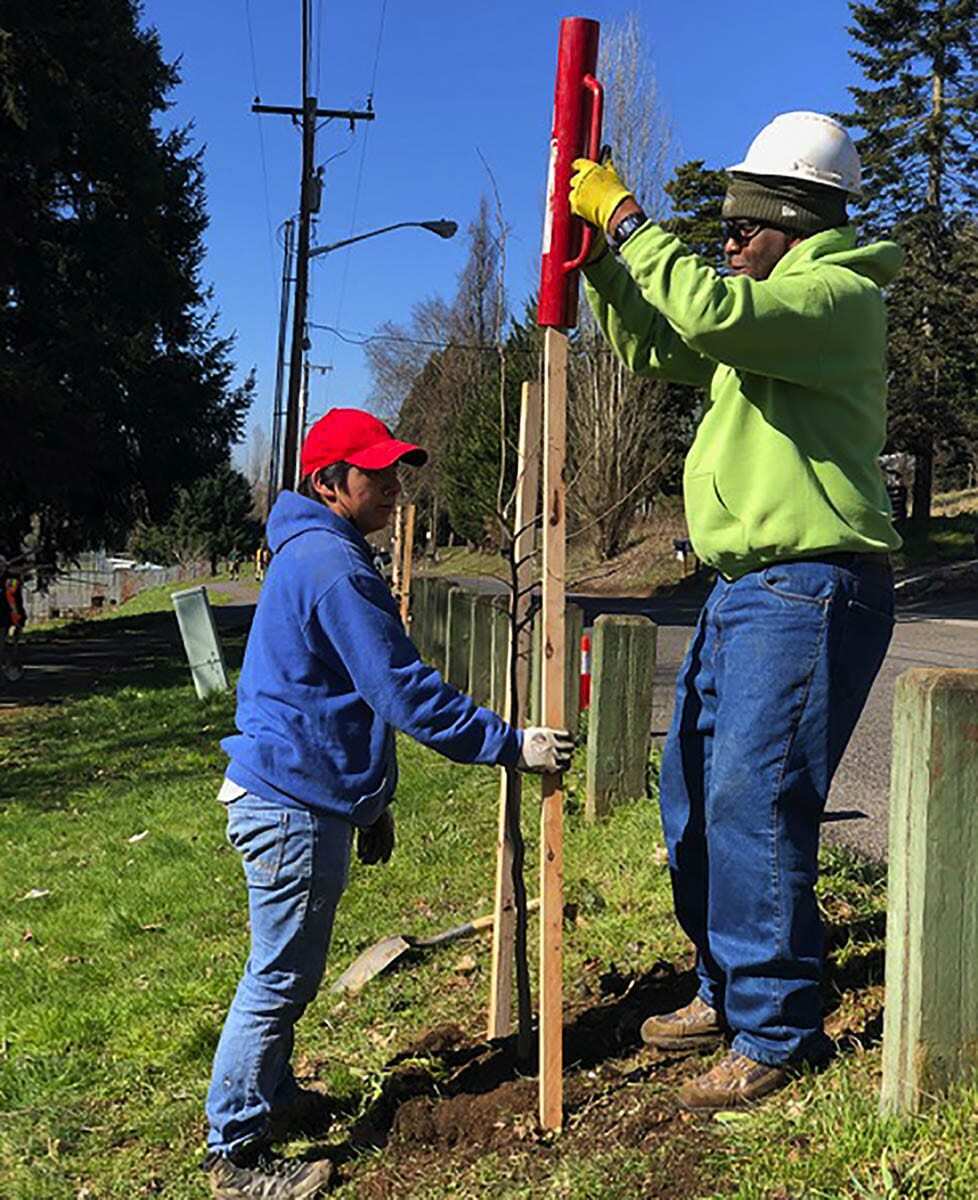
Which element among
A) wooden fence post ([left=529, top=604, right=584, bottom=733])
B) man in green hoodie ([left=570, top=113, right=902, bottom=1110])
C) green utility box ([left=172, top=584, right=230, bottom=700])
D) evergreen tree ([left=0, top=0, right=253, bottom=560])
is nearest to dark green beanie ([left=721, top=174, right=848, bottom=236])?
man in green hoodie ([left=570, top=113, right=902, bottom=1110])

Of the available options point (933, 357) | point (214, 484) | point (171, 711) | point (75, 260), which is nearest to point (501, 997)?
point (171, 711)

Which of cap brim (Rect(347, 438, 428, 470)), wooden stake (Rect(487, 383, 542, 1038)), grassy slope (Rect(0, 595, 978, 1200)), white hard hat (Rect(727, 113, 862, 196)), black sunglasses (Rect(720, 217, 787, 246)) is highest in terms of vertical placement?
white hard hat (Rect(727, 113, 862, 196))

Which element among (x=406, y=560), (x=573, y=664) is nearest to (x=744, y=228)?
(x=573, y=664)

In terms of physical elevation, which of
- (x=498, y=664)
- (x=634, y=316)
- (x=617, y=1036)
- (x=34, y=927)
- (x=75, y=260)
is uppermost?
(x=75, y=260)

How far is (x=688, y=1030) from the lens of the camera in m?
3.38

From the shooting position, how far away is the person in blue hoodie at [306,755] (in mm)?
3018

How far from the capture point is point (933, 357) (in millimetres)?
32688

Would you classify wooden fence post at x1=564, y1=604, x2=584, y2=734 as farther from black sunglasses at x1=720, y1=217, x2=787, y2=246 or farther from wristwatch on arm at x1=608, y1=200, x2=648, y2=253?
wristwatch on arm at x1=608, y1=200, x2=648, y2=253

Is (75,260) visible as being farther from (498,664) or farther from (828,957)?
(828,957)

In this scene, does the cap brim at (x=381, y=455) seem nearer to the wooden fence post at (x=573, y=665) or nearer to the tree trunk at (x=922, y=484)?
the wooden fence post at (x=573, y=665)

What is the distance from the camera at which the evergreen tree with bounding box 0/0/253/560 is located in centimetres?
1644

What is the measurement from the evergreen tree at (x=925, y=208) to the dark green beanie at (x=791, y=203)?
3110 cm

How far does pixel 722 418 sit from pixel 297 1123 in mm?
2319

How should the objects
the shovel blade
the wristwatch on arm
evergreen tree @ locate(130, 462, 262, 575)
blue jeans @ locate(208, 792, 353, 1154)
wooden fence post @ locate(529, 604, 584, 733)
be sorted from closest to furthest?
1. the wristwatch on arm
2. blue jeans @ locate(208, 792, 353, 1154)
3. the shovel blade
4. wooden fence post @ locate(529, 604, 584, 733)
5. evergreen tree @ locate(130, 462, 262, 575)
